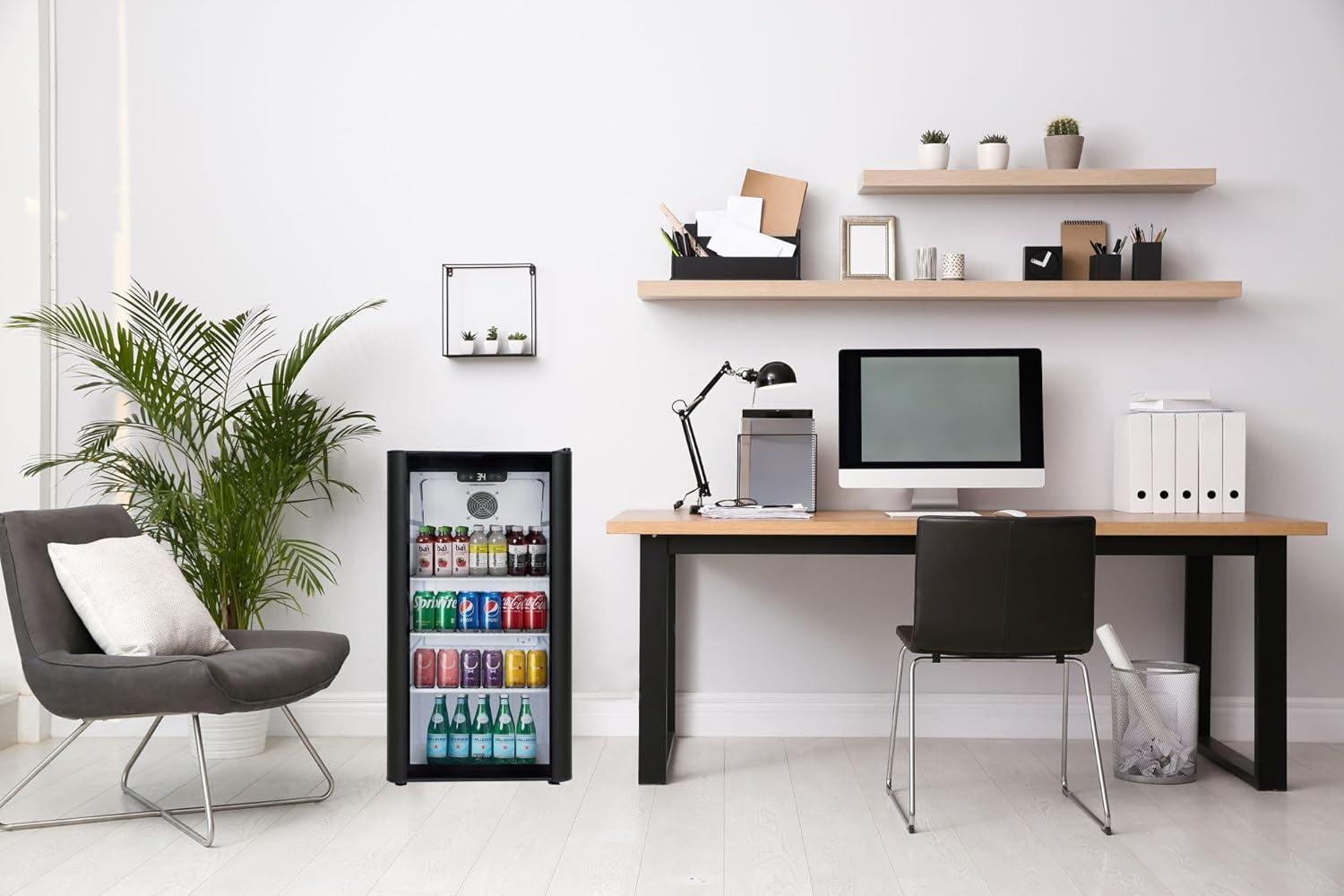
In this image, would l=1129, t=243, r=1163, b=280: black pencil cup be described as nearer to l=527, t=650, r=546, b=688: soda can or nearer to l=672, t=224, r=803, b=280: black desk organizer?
l=672, t=224, r=803, b=280: black desk organizer

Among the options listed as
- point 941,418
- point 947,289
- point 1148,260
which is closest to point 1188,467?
point 1148,260

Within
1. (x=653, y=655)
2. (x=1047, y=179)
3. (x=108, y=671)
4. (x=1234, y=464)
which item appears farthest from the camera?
(x=1047, y=179)

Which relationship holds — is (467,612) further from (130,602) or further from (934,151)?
(934,151)

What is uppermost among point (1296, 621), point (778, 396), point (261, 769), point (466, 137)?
point (466, 137)

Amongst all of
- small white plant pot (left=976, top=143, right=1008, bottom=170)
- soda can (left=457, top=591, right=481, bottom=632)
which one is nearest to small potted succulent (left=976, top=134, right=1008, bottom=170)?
small white plant pot (left=976, top=143, right=1008, bottom=170)

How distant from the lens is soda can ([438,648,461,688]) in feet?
10.9

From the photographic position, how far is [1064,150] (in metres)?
3.63

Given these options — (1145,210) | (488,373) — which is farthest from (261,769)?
(1145,210)

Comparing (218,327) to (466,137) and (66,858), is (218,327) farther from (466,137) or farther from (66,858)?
(66,858)

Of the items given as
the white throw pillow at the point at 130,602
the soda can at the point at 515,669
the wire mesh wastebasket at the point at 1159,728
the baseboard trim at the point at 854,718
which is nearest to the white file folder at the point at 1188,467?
the wire mesh wastebasket at the point at 1159,728

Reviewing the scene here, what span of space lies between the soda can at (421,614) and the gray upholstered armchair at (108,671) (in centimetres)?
25

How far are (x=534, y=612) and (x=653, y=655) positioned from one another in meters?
0.38

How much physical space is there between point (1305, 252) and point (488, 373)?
9.19 feet

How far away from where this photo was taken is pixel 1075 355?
3771 mm
